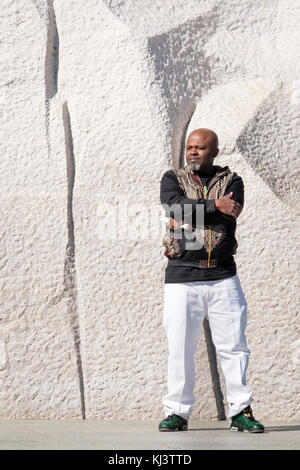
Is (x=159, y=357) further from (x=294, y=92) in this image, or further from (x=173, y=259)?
(x=294, y=92)

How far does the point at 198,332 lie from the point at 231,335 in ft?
0.59

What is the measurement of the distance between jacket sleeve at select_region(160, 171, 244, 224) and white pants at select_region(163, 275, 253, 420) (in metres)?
0.33

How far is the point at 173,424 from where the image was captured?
14.1ft

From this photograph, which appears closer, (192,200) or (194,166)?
(192,200)

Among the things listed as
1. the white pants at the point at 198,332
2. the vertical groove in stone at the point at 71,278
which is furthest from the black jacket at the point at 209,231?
the vertical groove in stone at the point at 71,278

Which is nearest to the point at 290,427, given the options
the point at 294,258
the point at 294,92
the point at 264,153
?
the point at 294,258

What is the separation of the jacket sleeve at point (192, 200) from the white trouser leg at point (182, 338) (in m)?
0.36

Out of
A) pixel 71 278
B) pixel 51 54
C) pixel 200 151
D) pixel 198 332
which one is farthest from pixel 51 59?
pixel 198 332

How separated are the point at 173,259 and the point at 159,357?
0.91 meters

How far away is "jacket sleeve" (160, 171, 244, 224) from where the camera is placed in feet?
14.2

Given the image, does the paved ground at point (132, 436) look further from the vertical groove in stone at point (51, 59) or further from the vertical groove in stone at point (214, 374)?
the vertical groove in stone at point (51, 59)

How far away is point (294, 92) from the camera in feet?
17.6

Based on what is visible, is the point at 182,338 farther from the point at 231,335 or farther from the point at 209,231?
the point at 209,231

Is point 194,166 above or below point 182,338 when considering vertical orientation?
above
